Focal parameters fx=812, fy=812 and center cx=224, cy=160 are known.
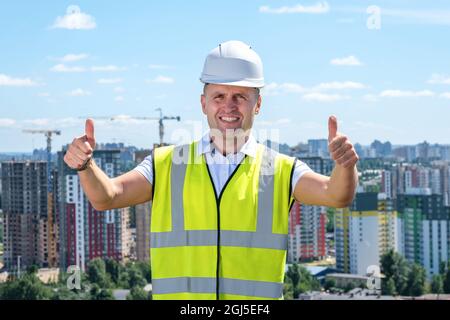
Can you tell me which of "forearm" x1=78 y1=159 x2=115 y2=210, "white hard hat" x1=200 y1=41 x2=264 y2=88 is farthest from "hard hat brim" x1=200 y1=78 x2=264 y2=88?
"forearm" x1=78 y1=159 x2=115 y2=210

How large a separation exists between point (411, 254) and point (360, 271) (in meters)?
1.75

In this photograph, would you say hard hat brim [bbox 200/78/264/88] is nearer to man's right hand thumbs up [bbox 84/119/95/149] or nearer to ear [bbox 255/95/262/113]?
ear [bbox 255/95/262/113]

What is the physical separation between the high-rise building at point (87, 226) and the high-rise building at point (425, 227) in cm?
910

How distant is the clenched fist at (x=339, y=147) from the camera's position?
1178 millimetres

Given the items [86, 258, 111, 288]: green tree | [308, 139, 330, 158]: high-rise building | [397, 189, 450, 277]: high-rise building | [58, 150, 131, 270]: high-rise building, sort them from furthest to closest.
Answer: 1. [308, 139, 330, 158]: high-rise building
2. [397, 189, 450, 277]: high-rise building
3. [58, 150, 131, 270]: high-rise building
4. [86, 258, 111, 288]: green tree

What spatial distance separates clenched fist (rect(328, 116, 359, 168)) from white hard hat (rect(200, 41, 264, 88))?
19 cm

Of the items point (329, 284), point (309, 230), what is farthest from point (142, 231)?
point (329, 284)

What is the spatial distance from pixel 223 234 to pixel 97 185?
22cm

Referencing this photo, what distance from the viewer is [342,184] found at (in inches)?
49.5

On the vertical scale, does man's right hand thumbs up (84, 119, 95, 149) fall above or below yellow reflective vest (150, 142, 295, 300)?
above

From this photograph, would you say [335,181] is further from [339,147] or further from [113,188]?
[113,188]

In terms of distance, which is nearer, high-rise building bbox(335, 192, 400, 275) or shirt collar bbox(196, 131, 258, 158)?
shirt collar bbox(196, 131, 258, 158)

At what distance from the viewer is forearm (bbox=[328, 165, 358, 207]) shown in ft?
4.06

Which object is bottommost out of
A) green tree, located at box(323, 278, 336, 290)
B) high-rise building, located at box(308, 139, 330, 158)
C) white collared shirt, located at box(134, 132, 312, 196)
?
green tree, located at box(323, 278, 336, 290)
